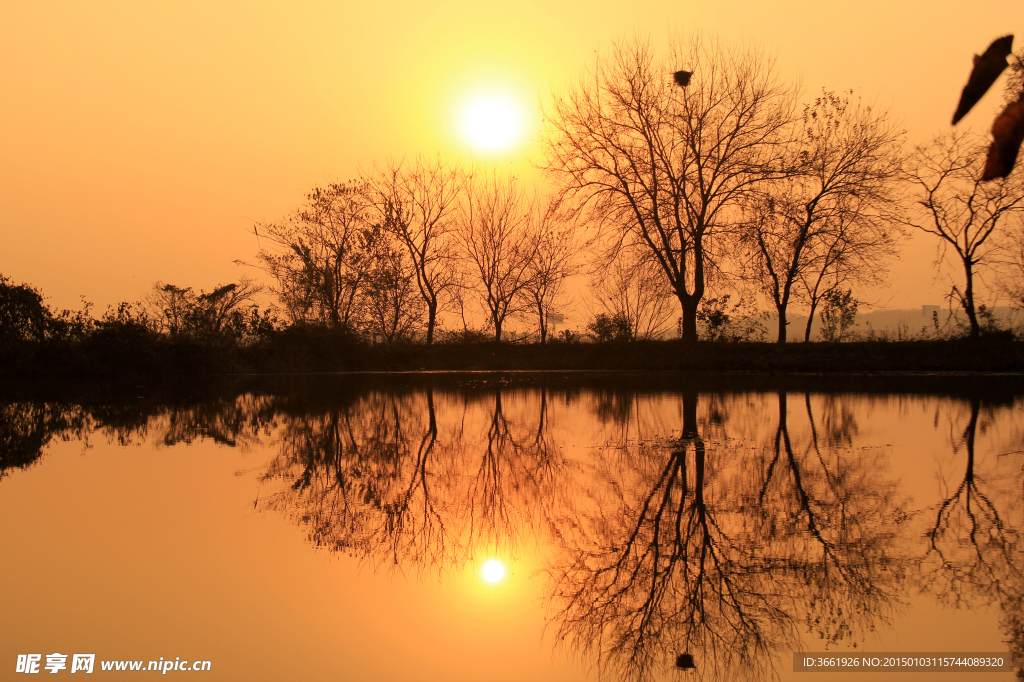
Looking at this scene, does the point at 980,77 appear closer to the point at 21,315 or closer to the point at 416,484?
the point at 416,484

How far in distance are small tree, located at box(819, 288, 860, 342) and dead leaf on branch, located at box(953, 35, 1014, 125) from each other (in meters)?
23.7

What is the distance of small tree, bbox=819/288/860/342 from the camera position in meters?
29.6

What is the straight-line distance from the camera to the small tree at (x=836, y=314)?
29.6m

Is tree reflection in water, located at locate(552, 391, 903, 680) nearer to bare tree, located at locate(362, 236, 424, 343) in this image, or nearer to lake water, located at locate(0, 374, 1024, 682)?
lake water, located at locate(0, 374, 1024, 682)

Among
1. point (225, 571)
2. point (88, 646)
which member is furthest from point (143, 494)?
point (88, 646)

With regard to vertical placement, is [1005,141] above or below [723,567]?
above

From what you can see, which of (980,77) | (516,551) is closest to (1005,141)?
(980,77)

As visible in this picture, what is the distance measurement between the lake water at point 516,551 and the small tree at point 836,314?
19.4 metres

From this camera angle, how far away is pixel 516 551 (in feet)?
17.3

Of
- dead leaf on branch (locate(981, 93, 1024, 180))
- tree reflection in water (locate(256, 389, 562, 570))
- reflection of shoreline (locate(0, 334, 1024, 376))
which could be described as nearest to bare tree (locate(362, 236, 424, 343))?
reflection of shoreline (locate(0, 334, 1024, 376))

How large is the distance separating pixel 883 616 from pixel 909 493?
3.11 metres

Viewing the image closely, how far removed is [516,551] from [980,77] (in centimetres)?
628

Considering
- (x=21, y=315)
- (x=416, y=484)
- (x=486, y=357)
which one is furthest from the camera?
(x=486, y=357)

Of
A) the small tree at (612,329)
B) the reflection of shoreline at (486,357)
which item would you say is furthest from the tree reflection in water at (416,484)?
the small tree at (612,329)
